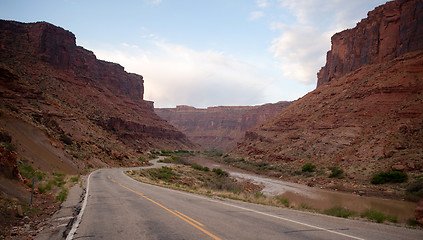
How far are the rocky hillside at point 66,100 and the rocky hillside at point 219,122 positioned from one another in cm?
5424

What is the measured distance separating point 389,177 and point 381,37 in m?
42.0

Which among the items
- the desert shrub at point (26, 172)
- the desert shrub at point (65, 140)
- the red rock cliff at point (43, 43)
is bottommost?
the desert shrub at point (26, 172)

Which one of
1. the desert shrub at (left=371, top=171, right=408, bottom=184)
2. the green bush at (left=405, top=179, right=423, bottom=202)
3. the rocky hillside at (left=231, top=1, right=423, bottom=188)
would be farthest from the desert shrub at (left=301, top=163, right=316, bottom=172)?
the green bush at (left=405, top=179, right=423, bottom=202)

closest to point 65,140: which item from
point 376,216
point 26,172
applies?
point 26,172

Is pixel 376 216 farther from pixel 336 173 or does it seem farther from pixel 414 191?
pixel 336 173

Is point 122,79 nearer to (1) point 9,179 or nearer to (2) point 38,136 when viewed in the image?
(2) point 38,136

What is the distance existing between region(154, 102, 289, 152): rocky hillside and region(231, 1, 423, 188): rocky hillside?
8190cm

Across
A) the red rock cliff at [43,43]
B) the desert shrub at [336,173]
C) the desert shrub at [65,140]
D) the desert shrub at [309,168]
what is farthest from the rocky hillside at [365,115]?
the red rock cliff at [43,43]

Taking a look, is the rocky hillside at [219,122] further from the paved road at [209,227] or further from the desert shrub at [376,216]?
the paved road at [209,227]

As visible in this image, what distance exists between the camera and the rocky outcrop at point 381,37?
147 feet

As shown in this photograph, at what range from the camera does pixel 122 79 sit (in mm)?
111312

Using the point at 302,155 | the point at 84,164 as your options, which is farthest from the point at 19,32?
the point at 302,155

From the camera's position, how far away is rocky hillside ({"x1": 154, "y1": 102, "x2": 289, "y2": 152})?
146500 mm

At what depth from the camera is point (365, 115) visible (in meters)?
39.0
